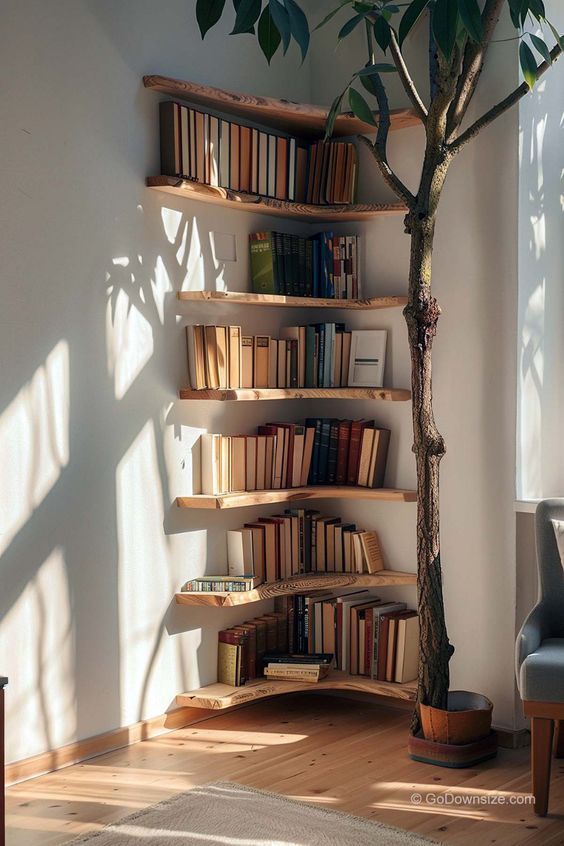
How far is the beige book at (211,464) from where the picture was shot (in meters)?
3.95

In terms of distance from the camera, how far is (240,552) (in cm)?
406

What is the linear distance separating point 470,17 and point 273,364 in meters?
1.70

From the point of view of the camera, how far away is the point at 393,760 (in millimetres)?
3543

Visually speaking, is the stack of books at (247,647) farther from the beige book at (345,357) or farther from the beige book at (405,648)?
the beige book at (345,357)

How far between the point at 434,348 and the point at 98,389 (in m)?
1.33

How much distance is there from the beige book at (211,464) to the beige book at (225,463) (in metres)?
0.01

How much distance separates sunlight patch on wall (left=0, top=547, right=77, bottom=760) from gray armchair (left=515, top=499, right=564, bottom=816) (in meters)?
1.52

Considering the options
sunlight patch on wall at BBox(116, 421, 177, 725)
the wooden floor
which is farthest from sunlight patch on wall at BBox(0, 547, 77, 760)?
sunlight patch on wall at BBox(116, 421, 177, 725)

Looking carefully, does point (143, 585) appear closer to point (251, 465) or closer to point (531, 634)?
point (251, 465)

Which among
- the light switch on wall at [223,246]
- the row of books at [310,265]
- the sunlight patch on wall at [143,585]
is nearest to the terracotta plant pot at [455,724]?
the sunlight patch on wall at [143,585]

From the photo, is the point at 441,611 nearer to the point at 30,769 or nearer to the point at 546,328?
the point at 546,328

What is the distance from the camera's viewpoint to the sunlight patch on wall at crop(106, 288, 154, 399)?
11.9 feet

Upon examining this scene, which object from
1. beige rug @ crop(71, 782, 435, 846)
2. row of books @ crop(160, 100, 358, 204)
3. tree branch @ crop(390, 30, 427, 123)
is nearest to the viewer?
beige rug @ crop(71, 782, 435, 846)

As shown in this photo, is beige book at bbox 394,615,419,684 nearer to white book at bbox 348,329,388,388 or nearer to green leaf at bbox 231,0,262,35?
white book at bbox 348,329,388,388
